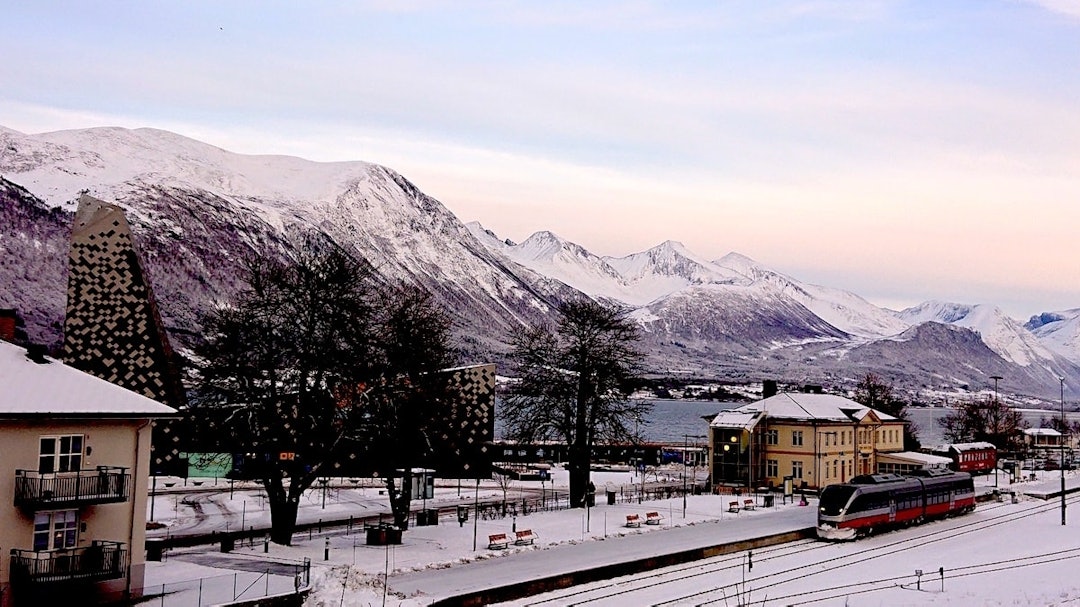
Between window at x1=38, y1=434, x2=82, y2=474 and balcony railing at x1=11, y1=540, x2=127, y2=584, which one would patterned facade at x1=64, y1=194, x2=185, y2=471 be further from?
balcony railing at x1=11, y1=540, x2=127, y2=584

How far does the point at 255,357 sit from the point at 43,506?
16560mm

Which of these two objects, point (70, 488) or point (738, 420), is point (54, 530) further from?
point (738, 420)

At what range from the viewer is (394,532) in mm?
46625

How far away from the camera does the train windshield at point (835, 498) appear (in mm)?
55031

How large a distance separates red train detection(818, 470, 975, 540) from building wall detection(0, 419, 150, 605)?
33715 millimetres

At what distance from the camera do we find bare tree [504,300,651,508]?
65.4 m

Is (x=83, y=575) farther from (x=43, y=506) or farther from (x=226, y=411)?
(x=226, y=411)

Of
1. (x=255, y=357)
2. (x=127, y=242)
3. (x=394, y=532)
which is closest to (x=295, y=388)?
(x=255, y=357)

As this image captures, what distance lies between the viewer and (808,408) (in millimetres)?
81500

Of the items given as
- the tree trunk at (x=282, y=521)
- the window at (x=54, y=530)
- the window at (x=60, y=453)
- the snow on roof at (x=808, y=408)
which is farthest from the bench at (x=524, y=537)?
the snow on roof at (x=808, y=408)

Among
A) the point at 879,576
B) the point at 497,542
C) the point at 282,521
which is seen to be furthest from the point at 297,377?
the point at 879,576

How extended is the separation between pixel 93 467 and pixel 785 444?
57031 millimetres

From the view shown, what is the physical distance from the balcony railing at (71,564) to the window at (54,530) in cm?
23

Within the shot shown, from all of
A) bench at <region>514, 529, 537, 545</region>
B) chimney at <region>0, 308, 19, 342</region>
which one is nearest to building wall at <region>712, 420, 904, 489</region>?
bench at <region>514, 529, 537, 545</region>
